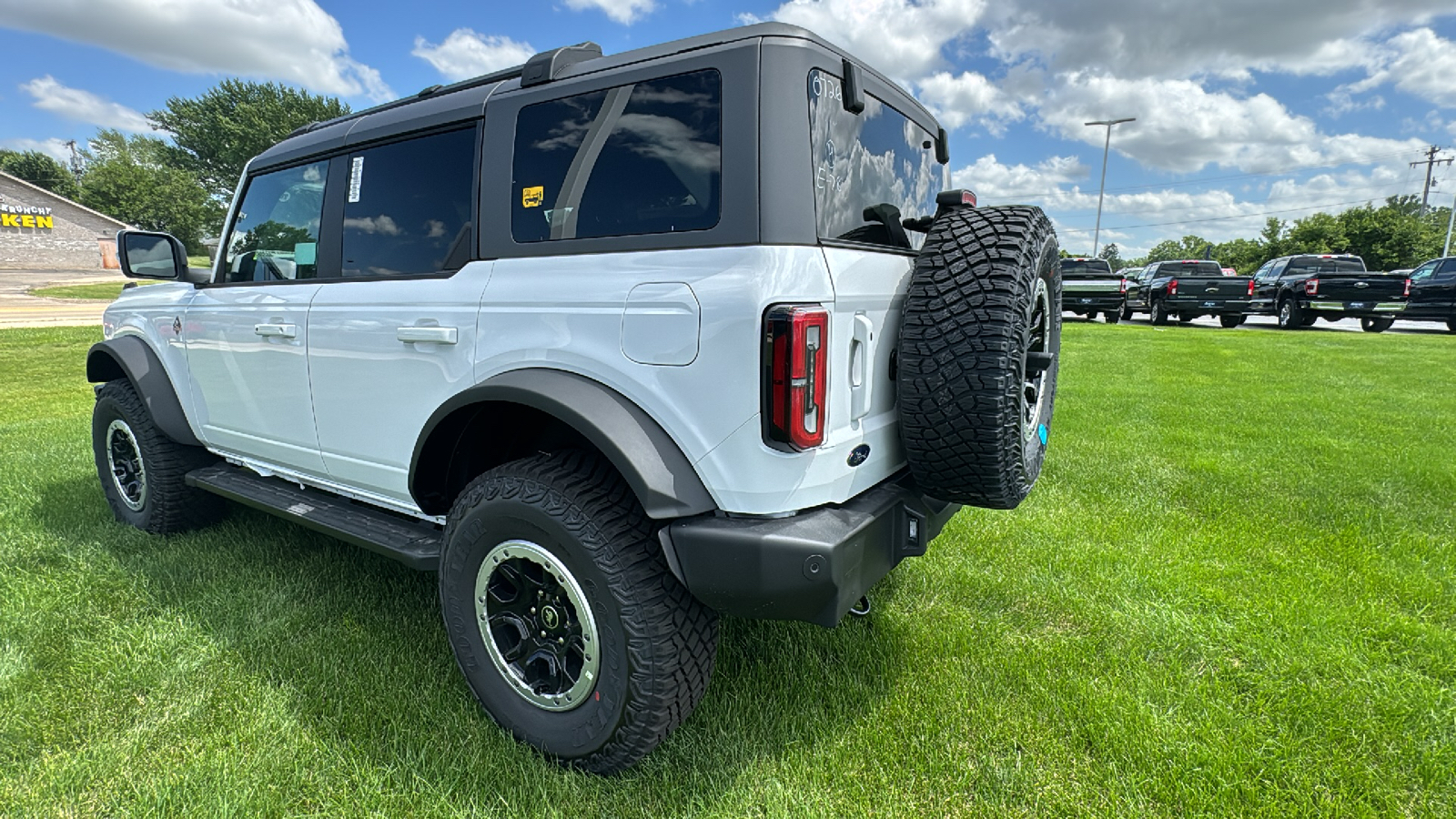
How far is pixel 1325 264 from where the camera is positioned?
1858 cm

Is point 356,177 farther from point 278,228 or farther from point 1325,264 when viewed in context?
point 1325,264

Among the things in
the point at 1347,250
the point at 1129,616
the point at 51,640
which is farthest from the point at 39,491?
the point at 1347,250

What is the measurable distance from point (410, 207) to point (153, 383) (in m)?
2.16

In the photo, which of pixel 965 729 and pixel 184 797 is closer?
pixel 184 797

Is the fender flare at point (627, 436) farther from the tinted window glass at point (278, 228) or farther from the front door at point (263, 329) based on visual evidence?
the tinted window glass at point (278, 228)

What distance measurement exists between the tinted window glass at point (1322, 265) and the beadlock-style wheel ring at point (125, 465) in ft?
72.2

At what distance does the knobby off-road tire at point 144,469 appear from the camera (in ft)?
12.4

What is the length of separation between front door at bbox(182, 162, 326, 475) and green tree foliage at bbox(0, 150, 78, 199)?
88978mm

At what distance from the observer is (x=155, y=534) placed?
390 centimetres

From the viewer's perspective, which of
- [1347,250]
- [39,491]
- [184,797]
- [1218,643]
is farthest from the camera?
[1347,250]

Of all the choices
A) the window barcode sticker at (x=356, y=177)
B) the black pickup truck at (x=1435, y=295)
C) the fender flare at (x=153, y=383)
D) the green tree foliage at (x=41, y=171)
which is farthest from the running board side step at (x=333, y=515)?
the green tree foliage at (x=41, y=171)

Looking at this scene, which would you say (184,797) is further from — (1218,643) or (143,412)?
(1218,643)

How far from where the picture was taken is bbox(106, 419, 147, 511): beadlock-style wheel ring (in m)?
4.02

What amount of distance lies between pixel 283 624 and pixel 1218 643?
360 cm
